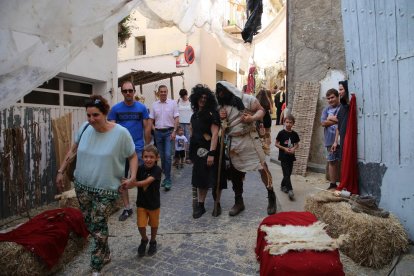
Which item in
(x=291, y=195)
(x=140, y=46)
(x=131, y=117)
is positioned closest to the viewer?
(x=131, y=117)

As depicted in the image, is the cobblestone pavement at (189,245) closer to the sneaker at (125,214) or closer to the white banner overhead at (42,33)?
the sneaker at (125,214)

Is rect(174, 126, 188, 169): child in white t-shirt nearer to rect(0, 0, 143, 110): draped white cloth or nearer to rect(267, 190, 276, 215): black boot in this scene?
rect(267, 190, 276, 215): black boot

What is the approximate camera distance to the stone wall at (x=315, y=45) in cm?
763

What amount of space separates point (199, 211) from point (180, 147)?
12.5 feet

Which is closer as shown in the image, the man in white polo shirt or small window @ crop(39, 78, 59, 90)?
small window @ crop(39, 78, 59, 90)

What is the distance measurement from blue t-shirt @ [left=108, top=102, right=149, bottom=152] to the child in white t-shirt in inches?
129

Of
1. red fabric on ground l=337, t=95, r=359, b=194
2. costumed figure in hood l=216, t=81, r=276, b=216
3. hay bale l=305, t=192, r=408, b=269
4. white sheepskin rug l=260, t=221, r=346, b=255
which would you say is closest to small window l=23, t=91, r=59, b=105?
costumed figure in hood l=216, t=81, r=276, b=216

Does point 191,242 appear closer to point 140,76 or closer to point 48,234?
point 48,234

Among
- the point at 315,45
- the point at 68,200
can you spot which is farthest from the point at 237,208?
the point at 315,45

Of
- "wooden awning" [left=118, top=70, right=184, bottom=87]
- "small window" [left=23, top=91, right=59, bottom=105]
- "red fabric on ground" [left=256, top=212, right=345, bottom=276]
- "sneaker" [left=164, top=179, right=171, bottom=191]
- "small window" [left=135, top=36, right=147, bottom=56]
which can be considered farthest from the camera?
"small window" [left=135, top=36, right=147, bottom=56]

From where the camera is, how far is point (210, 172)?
194 inches

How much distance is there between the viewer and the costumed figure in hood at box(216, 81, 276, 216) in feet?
15.7

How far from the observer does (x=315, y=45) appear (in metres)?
7.93

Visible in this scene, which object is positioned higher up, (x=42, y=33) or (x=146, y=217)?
(x=42, y=33)
